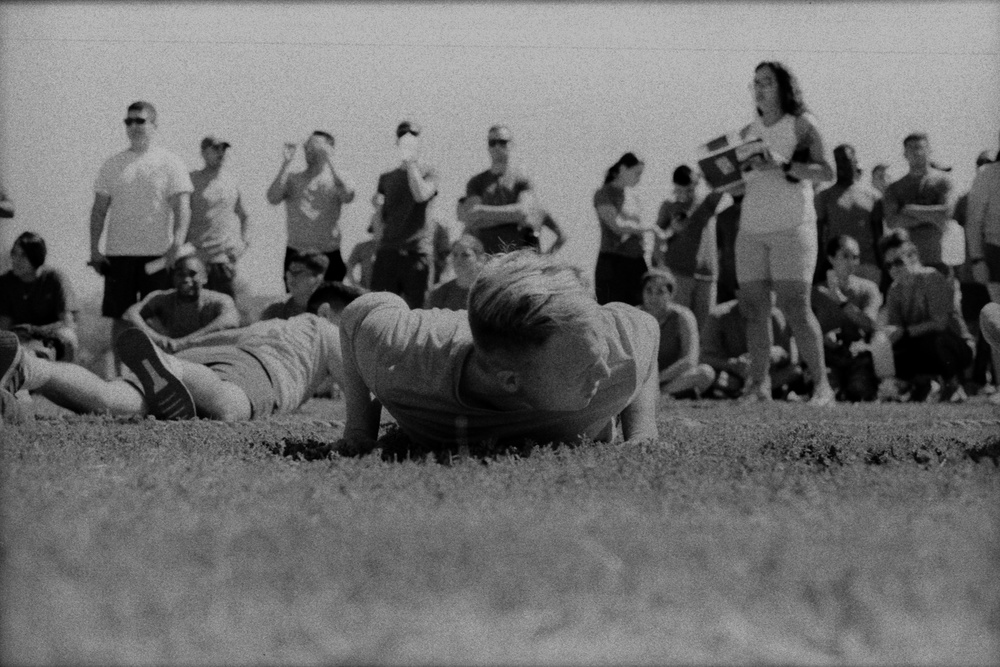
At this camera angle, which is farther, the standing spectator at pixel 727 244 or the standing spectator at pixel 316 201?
the standing spectator at pixel 727 244

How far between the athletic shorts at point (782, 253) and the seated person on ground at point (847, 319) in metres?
2.10

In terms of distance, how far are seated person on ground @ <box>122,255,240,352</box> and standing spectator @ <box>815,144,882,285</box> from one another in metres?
5.65

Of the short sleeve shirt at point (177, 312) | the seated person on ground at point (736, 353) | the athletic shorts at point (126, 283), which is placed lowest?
the seated person on ground at point (736, 353)

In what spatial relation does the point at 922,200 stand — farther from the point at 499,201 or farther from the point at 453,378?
the point at 453,378

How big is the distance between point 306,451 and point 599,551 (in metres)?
2.73

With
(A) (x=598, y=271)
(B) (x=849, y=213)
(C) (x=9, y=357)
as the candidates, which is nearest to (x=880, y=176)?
(B) (x=849, y=213)

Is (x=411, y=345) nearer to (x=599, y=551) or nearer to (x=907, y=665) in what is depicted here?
(x=599, y=551)

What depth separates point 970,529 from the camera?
3.49m

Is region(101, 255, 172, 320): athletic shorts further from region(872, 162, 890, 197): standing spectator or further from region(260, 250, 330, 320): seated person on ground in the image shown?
region(872, 162, 890, 197): standing spectator

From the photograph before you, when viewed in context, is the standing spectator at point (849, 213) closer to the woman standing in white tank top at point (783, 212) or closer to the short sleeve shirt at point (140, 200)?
the woman standing in white tank top at point (783, 212)

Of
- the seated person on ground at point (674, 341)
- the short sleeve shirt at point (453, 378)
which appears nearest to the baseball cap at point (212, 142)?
the seated person on ground at point (674, 341)

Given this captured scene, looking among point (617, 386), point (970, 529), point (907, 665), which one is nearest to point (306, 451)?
point (617, 386)

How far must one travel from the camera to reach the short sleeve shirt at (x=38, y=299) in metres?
11.6

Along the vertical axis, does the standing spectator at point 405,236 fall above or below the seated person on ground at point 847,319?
above
